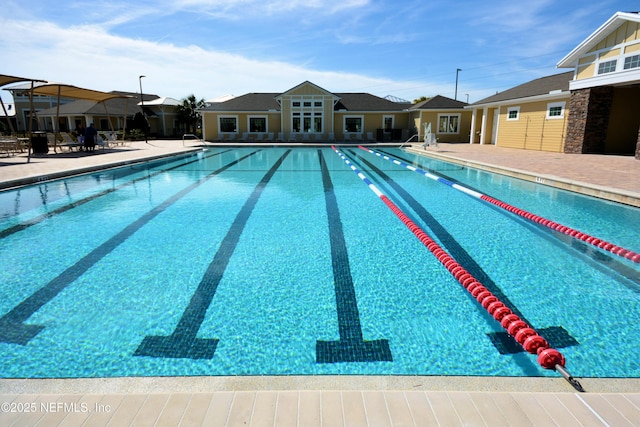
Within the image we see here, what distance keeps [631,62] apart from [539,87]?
→ 5.89 metres

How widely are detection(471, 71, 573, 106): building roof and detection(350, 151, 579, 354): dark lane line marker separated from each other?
46.1 feet

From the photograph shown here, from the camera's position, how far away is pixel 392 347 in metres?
3.17

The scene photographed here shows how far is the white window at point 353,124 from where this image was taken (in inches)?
1127

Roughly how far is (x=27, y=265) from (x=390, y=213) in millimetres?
5895

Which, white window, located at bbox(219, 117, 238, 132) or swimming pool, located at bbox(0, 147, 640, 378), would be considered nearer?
swimming pool, located at bbox(0, 147, 640, 378)

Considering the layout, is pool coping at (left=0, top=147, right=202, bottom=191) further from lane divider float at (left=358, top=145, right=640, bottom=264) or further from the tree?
the tree

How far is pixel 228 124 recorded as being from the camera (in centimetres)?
2852

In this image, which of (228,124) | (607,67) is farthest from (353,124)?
(607,67)

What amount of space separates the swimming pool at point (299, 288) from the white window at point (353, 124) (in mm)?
21066

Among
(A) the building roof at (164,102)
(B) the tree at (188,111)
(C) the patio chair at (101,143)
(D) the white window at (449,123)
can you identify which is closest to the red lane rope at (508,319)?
(C) the patio chair at (101,143)

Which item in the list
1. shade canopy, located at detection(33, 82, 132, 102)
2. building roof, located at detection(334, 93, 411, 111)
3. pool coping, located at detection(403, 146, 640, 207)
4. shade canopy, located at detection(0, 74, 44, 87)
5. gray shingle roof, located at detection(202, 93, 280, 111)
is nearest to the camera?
pool coping, located at detection(403, 146, 640, 207)

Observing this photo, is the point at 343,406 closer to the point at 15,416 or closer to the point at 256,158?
the point at 15,416

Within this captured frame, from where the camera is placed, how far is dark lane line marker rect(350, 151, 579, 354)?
10.4ft

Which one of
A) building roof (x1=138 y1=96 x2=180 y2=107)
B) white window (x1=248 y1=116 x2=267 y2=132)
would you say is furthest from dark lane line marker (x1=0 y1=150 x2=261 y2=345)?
building roof (x1=138 y1=96 x2=180 y2=107)
